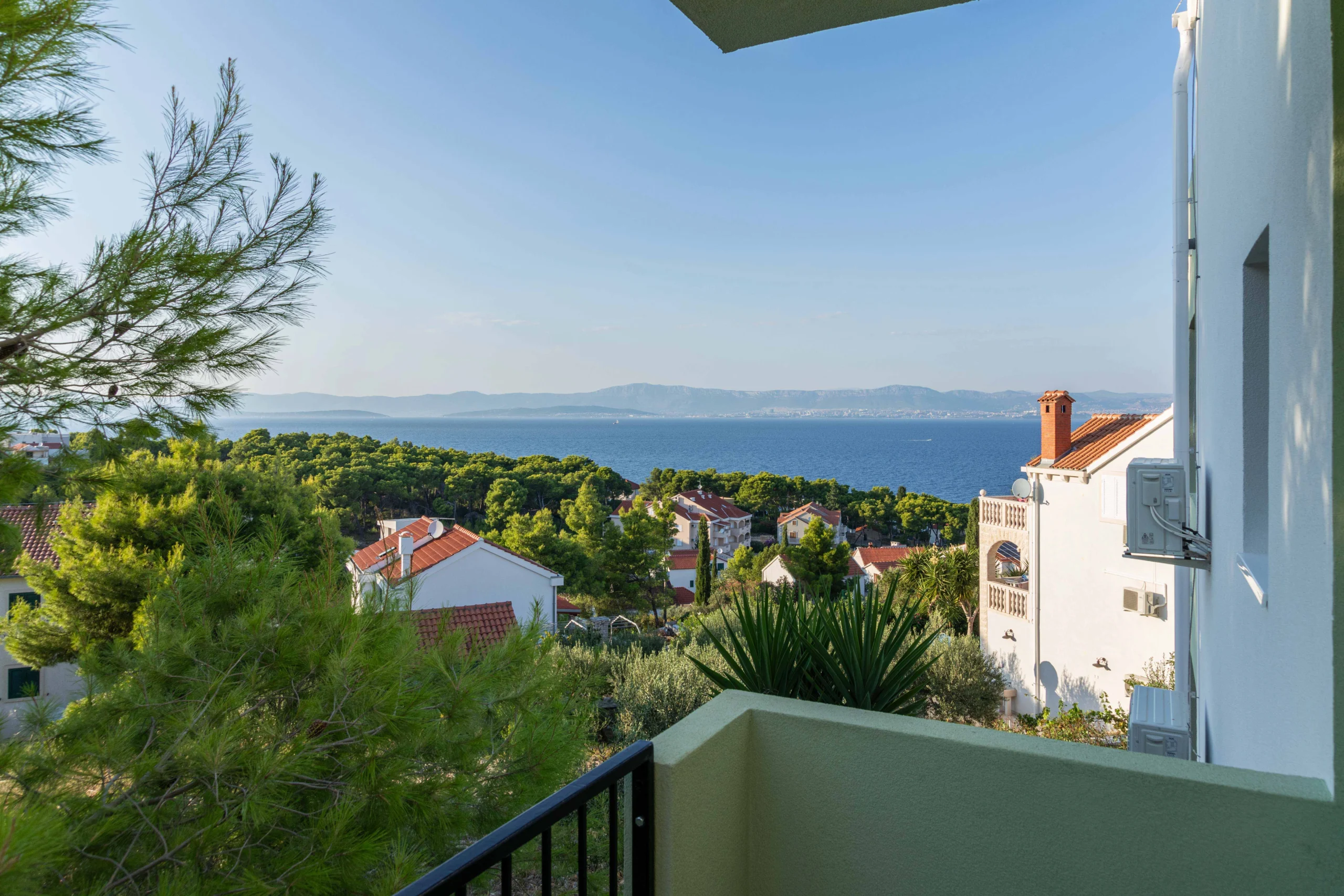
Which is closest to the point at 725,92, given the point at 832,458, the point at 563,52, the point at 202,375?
the point at 563,52

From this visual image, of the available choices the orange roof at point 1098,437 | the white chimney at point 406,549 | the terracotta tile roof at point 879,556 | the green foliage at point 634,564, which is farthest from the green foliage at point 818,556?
the white chimney at point 406,549

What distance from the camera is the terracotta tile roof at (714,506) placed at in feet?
170

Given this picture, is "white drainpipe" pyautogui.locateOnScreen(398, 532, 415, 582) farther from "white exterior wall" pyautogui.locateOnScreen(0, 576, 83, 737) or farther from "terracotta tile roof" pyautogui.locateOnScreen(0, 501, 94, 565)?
"terracotta tile roof" pyautogui.locateOnScreen(0, 501, 94, 565)

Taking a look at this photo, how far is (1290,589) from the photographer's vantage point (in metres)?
1.44

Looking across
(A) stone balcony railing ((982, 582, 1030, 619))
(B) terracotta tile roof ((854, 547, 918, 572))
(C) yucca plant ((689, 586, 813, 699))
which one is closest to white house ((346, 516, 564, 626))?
(A) stone balcony railing ((982, 582, 1030, 619))

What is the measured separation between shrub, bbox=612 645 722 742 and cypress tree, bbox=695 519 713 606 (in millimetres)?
16440

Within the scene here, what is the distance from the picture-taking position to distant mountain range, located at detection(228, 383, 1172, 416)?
134 meters

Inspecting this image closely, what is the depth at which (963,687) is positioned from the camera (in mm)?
10289

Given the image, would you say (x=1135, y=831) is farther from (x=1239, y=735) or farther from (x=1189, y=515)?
(x=1189, y=515)

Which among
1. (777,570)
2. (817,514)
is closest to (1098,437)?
(777,570)

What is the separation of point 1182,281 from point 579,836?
4.85 metres

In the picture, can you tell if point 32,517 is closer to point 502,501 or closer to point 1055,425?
point 1055,425

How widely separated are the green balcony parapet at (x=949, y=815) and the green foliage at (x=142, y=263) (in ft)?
11.1

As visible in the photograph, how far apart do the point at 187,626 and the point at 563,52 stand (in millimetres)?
44885
